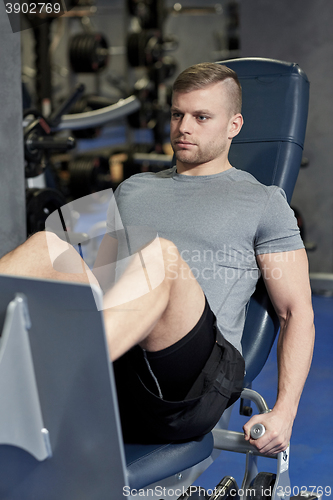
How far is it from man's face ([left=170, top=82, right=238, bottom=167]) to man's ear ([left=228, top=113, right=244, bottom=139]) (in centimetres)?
3

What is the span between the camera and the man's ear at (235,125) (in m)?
1.57

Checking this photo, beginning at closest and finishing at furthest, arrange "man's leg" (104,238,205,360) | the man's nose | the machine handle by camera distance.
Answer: "man's leg" (104,238,205,360), the machine handle, the man's nose

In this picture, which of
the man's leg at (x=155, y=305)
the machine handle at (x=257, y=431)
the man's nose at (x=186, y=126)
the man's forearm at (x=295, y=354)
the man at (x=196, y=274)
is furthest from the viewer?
the man's nose at (x=186, y=126)

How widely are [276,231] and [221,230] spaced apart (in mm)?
136

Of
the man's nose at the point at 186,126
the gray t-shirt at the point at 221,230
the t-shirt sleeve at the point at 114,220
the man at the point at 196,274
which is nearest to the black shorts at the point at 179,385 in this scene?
the man at the point at 196,274

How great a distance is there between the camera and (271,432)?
3.96 ft

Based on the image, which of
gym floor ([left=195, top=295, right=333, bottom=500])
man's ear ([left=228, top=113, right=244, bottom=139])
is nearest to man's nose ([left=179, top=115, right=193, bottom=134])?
man's ear ([left=228, top=113, right=244, bottom=139])

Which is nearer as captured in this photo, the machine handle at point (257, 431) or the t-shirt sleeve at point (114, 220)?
the machine handle at point (257, 431)

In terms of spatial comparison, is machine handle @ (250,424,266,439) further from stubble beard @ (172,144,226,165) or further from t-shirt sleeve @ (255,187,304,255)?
stubble beard @ (172,144,226,165)

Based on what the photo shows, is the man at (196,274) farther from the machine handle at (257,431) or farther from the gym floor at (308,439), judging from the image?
the gym floor at (308,439)

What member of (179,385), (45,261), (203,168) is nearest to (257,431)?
(179,385)

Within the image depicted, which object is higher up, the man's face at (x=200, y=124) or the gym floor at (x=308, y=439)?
the man's face at (x=200, y=124)

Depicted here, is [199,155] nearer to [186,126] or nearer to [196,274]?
[186,126]

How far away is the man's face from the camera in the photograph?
4.92 feet
